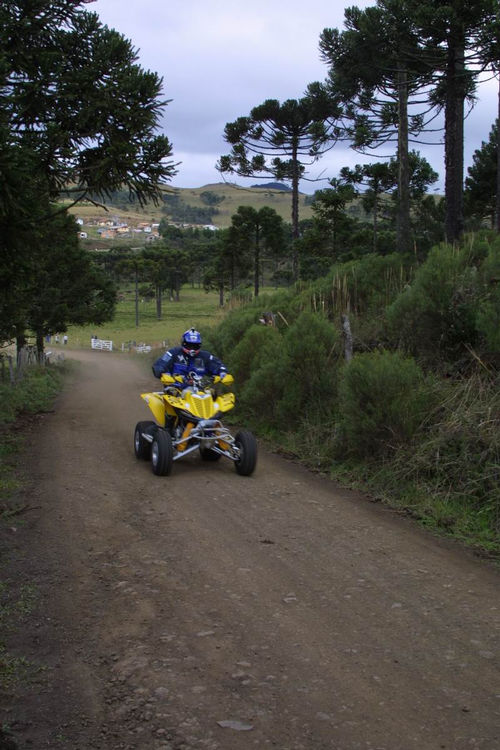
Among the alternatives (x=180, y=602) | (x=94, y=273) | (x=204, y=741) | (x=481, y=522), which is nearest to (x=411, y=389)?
(x=481, y=522)

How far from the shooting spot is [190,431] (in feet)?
29.7

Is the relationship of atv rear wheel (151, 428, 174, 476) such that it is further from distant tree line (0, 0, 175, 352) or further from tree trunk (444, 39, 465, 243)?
tree trunk (444, 39, 465, 243)

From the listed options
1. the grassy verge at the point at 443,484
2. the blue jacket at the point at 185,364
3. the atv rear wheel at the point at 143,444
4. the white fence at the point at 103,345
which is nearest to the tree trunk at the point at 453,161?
the blue jacket at the point at 185,364

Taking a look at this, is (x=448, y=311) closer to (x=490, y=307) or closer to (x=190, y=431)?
(x=490, y=307)

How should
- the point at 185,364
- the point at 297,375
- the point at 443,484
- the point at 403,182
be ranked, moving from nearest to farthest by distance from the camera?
the point at 443,484 < the point at 185,364 < the point at 297,375 < the point at 403,182

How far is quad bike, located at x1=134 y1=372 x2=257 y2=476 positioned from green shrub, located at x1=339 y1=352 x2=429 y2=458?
4.45 ft

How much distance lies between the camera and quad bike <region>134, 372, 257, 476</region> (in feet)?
28.5

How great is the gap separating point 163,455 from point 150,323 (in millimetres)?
69237

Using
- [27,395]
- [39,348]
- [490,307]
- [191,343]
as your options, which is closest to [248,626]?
[490,307]

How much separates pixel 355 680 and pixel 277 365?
26.3 feet

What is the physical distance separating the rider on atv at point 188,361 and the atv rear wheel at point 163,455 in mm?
1318

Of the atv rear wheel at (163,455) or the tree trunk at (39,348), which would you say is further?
the tree trunk at (39,348)

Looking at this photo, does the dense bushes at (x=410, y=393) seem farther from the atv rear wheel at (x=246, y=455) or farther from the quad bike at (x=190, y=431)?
the quad bike at (x=190, y=431)

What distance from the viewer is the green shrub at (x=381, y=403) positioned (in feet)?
26.8
